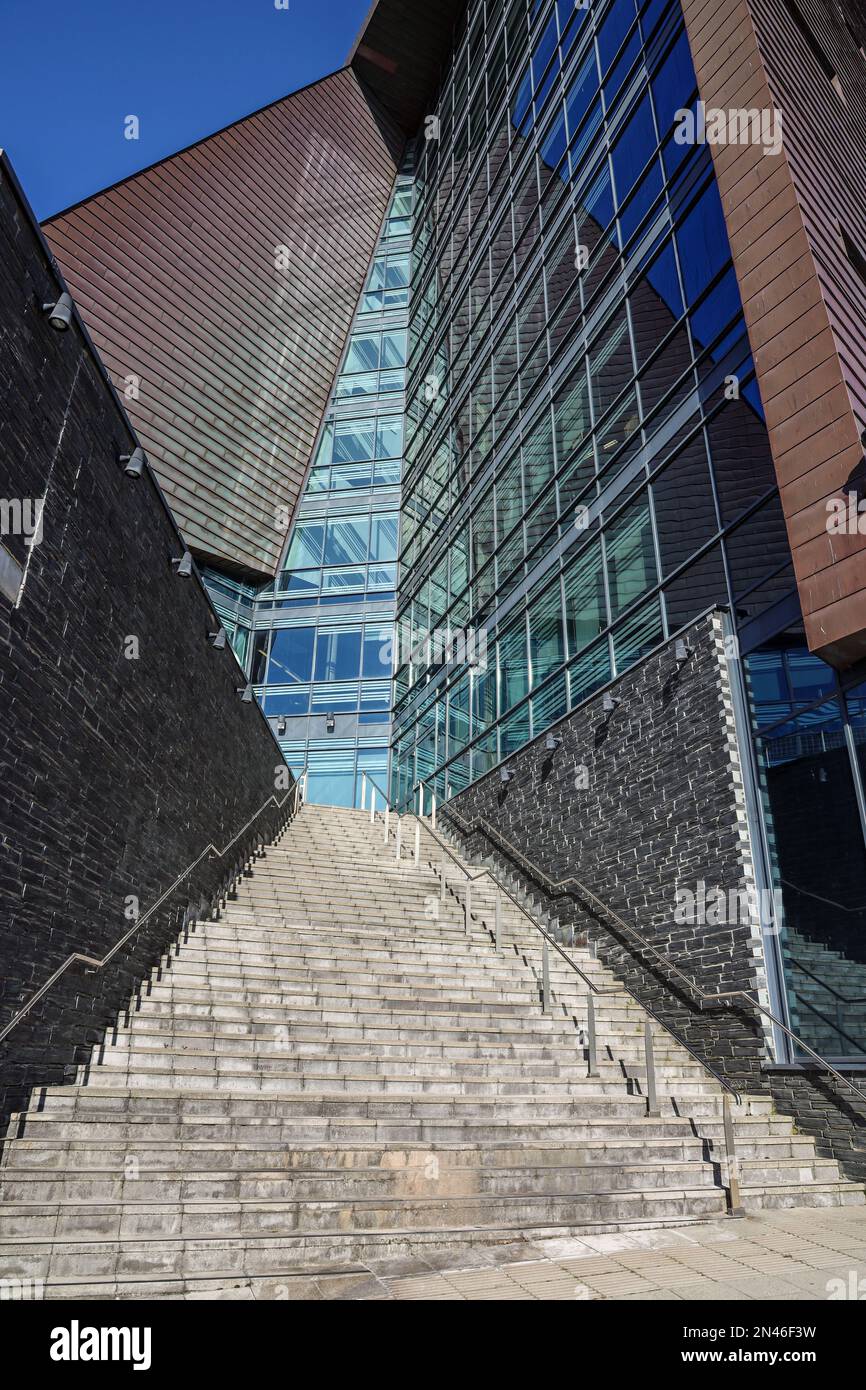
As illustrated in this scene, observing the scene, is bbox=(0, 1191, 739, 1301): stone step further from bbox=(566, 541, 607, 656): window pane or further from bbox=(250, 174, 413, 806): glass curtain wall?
bbox=(250, 174, 413, 806): glass curtain wall

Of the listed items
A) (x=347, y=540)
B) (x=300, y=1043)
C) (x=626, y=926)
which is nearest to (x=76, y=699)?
Result: (x=300, y=1043)

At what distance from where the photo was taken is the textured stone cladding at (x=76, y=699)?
6.13 metres

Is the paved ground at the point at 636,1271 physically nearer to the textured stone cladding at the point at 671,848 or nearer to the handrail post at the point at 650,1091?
the handrail post at the point at 650,1091

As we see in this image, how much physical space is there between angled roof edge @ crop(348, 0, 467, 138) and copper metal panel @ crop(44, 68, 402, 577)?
1990mm

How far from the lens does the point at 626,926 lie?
39.4 ft

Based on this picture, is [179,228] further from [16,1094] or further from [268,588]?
[16,1094]

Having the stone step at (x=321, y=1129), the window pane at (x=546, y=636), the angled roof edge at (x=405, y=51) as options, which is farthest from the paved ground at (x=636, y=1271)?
the angled roof edge at (x=405, y=51)

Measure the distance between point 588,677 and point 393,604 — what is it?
14585mm

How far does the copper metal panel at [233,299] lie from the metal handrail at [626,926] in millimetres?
13229

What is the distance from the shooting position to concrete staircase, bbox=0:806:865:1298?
5.20 m

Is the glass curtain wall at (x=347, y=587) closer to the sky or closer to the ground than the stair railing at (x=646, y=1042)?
closer to the sky
